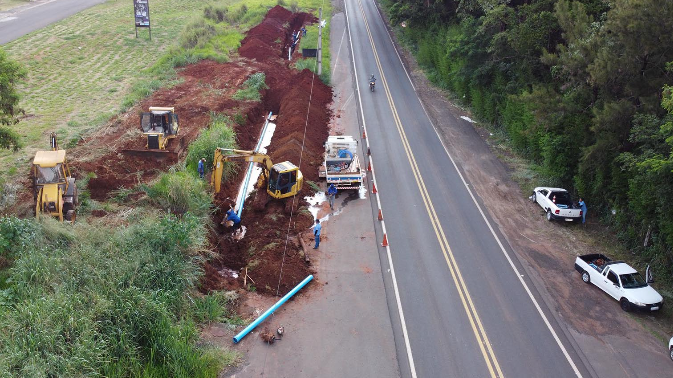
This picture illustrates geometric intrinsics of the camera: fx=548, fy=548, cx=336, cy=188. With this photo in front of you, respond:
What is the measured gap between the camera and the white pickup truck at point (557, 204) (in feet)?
86.5

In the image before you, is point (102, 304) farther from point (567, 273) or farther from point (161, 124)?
point (161, 124)

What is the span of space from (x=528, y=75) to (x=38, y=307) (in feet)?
101

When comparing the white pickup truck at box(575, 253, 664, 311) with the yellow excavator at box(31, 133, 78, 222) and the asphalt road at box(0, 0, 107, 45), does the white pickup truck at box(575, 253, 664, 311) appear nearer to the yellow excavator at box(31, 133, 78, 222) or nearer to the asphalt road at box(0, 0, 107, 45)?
the yellow excavator at box(31, 133, 78, 222)

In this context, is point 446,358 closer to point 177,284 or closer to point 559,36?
point 177,284

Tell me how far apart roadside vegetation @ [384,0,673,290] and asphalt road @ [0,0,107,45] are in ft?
156

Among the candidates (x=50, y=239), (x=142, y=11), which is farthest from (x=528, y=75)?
(x=142, y=11)

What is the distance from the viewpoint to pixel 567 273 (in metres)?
22.9

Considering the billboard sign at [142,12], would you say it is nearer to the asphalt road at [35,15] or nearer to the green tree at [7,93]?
the asphalt road at [35,15]

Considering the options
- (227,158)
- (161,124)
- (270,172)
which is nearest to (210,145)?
(161,124)

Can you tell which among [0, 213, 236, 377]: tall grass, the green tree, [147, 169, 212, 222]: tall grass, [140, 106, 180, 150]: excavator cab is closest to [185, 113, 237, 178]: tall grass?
[140, 106, 180, 150]: excavator cab

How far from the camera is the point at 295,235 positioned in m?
24.4

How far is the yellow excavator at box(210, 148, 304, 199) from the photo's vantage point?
2614 cm

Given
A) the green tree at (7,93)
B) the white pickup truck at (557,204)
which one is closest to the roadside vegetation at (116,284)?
the green tree at (7,93)

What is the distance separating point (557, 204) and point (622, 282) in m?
6.57
